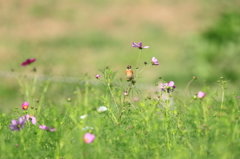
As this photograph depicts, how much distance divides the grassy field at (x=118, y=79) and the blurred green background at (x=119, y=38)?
0.03 m

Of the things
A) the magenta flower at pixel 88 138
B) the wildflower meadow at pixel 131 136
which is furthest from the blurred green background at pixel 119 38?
the magenta flower at pixel 88 138

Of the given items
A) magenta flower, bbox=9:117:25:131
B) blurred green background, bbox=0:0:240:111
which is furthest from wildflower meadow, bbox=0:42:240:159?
blurred green background, bbox=0:0:240:111

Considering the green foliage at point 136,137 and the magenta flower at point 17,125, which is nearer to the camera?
the green foliage at point 136,137

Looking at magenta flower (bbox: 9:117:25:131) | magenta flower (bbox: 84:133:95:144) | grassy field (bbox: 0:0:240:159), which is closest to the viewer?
magenta flower (bbox: 84:133:95:144)

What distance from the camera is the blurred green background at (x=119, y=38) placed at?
335 inches

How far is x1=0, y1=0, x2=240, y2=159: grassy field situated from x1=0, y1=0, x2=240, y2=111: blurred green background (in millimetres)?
28

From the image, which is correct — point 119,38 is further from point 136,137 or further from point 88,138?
point 88,138

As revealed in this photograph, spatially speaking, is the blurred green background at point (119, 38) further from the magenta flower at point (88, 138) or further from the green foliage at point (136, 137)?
the magenta flower at point (88, 138)

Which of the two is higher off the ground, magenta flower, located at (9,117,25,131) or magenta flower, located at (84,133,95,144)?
magenta flower, located at (84,133,95,144)

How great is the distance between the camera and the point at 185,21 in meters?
19.6

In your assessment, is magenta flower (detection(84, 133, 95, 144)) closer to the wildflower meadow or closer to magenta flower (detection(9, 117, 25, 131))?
the wildflower meadow

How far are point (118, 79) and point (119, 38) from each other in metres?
13.3

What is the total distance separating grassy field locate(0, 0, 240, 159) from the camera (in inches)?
90.0

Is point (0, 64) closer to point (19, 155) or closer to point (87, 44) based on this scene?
point (87, 44)
